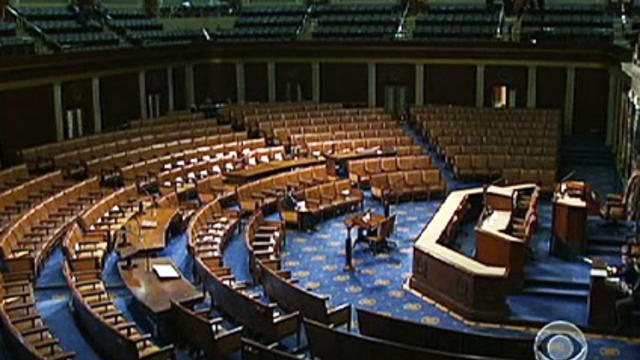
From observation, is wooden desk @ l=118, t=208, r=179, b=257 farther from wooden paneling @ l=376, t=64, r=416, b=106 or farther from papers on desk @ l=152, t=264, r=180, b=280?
wooden paneling @ l=376, t=64, r=416, b=106

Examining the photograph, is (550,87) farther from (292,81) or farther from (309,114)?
(292,81)

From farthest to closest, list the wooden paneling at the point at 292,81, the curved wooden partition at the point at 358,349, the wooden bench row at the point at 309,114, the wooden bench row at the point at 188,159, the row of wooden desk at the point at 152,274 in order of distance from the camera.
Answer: the wooden paneling at the point at 292,81 → the wooden bench row at the point at 309,114 → the wooden bench row at the point at 188,159 → the row of wooden desk at the point at 152,274 → the curved wooden partition at the point at 358,349

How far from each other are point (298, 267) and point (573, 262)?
16.0 ft

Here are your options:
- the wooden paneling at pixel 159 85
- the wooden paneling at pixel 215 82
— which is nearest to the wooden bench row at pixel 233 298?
the wooden paneling at pixel 159 85

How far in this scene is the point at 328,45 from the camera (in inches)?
1084

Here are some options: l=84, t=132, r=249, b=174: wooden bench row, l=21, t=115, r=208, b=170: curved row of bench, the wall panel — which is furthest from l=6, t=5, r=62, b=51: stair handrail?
l=84, t=132, r=249, b=174: wooden bench row

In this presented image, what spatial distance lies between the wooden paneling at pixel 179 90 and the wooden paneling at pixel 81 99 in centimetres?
453

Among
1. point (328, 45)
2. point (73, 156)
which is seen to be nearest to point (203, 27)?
point (328, 45)

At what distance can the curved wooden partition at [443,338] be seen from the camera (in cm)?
914

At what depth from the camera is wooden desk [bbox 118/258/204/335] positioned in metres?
10.3

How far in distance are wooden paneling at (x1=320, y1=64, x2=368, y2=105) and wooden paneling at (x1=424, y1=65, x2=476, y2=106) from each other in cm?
226

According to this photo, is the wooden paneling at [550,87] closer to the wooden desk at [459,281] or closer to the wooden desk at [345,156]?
the wooden desk at [345,156]

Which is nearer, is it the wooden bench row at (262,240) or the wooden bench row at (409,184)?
the wooden bench row at (262,240)

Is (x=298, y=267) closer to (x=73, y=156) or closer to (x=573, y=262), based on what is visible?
(x=573, y=262)
